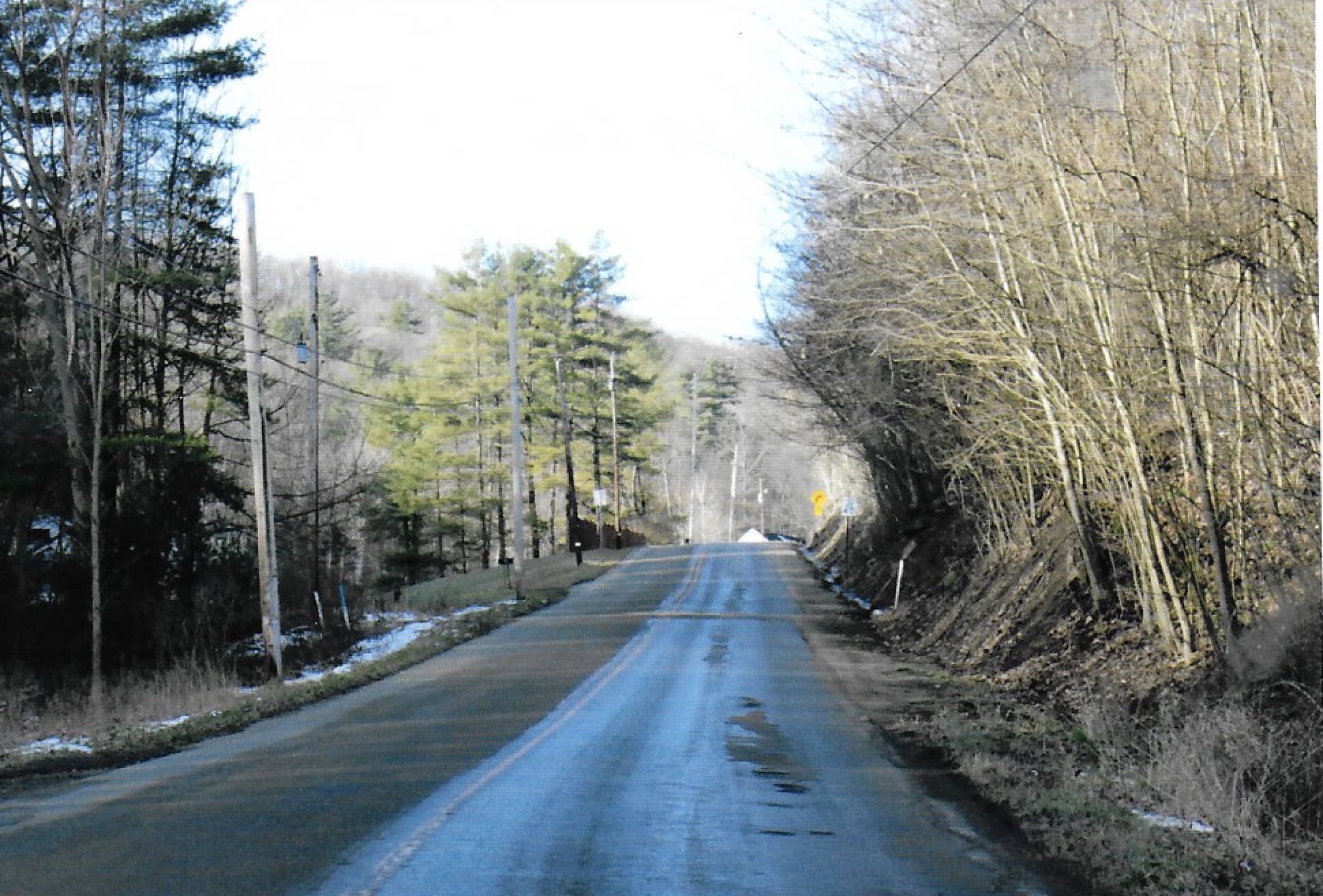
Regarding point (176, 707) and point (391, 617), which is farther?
point (391, 617)

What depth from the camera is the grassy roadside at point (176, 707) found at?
12148 millimetres

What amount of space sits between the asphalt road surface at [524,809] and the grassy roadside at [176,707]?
0.59m

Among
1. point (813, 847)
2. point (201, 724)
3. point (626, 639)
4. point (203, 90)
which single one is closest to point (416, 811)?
point (813, 847)

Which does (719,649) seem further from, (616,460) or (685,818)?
(616,460)

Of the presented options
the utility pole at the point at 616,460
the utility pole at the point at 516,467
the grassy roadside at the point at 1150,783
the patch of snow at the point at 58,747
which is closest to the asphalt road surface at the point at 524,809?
the grassy roadside at the point at 1150,783

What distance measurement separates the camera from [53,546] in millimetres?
28844

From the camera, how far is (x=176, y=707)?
18.1m

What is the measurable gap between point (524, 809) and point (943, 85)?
826 centimetres

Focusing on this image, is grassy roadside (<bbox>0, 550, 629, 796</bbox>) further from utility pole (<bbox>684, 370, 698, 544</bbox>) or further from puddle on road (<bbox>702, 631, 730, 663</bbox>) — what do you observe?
utility pole (<bbox>684, 370, 698, 544</bbox>)

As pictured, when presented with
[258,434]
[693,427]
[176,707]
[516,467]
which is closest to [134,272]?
[258,434]

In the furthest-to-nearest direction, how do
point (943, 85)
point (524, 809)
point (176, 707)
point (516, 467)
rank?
point (516, 467), point (176, 707), point (943, 85), point (524, 809)

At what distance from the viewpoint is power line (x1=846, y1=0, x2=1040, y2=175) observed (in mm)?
11922

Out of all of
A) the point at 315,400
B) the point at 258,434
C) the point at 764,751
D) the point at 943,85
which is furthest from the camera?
the point at 315,400

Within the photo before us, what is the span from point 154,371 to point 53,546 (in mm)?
5300
